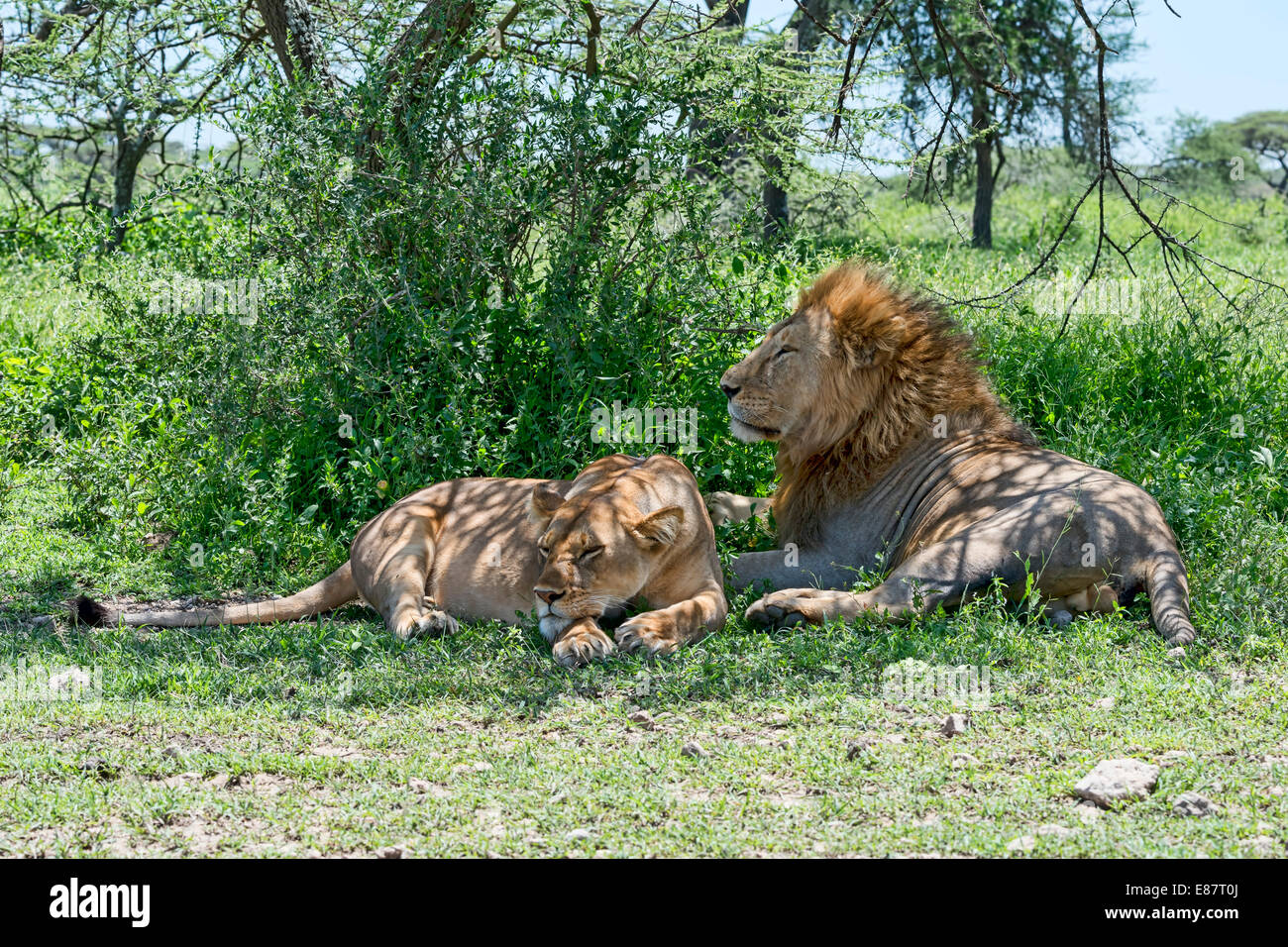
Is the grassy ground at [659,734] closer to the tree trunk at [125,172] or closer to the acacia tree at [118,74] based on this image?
the acacia tree at [118,74]

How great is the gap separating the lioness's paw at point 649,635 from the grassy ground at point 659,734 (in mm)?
89

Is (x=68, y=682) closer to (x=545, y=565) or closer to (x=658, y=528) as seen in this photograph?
(x=545, y=565)

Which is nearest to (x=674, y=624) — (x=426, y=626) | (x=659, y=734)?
(x=659, y=734)

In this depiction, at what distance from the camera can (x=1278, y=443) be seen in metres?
7.19

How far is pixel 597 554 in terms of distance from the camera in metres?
5.10

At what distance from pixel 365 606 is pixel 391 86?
3059mm

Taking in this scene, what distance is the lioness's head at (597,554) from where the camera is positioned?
5.06 m

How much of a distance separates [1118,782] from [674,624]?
6.27 feet

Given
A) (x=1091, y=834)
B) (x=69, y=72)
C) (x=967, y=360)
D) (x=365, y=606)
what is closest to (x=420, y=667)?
(x=365, y=606)

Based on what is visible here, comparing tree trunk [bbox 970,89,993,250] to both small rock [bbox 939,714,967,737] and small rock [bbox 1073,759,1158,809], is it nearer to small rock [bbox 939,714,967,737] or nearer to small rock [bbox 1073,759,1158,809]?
small rock [bbox 939,714,967,737]

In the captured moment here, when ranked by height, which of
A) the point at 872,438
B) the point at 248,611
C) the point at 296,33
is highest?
the point at 296,33

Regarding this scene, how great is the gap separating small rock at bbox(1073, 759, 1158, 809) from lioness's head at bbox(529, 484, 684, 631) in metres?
2.04

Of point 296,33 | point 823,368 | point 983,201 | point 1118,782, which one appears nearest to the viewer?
point 1118,782

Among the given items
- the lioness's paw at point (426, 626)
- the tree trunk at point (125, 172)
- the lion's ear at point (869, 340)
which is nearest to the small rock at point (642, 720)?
the lioness's paw at point (426, 626)
